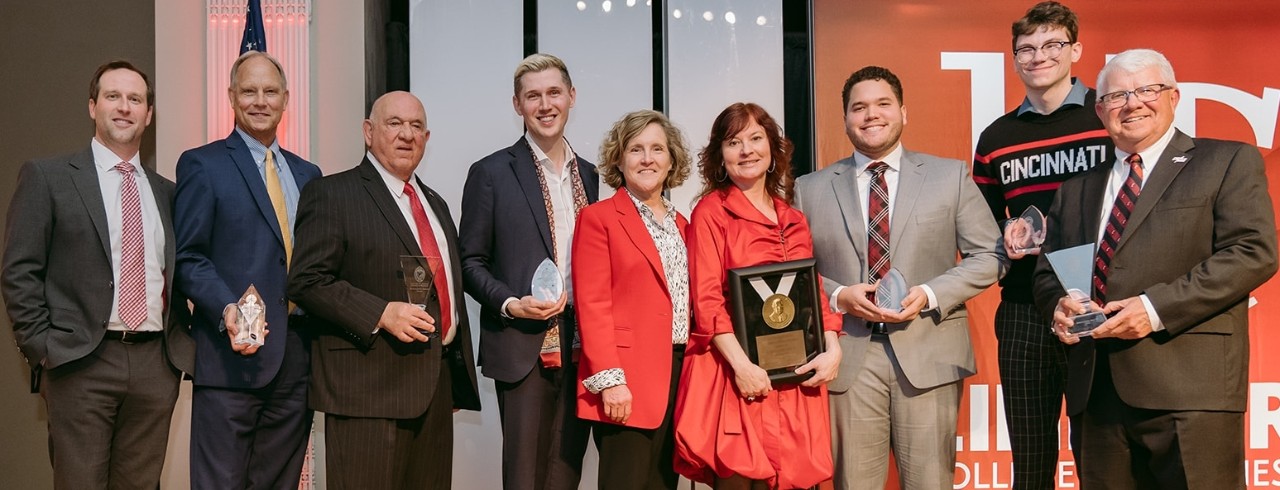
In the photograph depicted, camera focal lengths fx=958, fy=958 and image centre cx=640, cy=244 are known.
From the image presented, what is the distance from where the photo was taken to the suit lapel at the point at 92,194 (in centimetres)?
341

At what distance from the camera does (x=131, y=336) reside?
11.2 feet

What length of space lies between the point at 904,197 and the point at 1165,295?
2.97 ft

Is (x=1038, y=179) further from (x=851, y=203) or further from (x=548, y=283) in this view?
(x=548, y=283)

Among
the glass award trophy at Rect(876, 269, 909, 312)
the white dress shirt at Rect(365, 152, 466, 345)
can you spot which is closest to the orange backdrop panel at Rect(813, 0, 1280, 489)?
the glass award trophy at Rect(876, 269, 909, 312)

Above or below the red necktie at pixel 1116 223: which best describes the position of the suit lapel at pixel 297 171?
above

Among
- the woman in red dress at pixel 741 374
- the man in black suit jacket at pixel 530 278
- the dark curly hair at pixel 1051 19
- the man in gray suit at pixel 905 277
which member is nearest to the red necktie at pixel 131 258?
the man in black suit jacket at pixel 530 278

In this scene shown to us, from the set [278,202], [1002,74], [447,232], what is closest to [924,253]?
[447,232]

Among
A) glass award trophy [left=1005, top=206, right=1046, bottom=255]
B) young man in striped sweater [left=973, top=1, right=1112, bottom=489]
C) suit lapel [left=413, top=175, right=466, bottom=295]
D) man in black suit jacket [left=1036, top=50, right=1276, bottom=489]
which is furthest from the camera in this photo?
young man in striped sweater [left=973, top=1, right=1112, bottom=489]

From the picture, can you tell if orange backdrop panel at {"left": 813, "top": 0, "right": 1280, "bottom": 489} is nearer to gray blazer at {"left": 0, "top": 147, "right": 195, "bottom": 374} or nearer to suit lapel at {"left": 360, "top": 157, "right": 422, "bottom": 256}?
suit lapel at {"left": 360, "top": 157, "right": 422, "bottom": 256}

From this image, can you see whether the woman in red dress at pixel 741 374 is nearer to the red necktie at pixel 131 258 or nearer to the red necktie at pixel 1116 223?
the red necktie at pixel 1116 223

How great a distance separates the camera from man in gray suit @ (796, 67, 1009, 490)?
10.8ft

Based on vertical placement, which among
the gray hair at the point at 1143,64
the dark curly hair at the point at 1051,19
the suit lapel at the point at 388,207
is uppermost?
the dark curly hair at the point at 1051,19

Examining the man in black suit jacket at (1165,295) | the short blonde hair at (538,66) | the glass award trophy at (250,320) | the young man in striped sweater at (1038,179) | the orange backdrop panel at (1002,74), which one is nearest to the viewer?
the man in black suit jacket at (1165,295)

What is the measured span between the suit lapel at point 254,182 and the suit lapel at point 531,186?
35.4 inches
